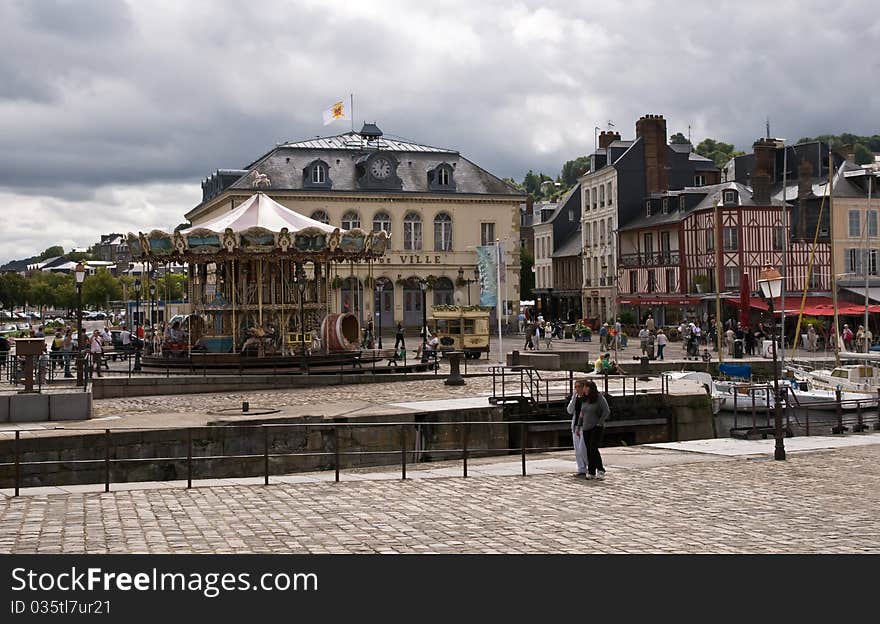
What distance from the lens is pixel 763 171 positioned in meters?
64.3

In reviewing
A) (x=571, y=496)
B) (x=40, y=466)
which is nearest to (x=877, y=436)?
(x=571, y=496)

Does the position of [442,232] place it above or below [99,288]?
above

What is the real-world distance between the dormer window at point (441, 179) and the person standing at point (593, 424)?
165 feet

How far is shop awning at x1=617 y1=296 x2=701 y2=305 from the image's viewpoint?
6265 cm

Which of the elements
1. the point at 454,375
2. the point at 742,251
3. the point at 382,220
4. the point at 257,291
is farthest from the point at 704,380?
the point at 382,220

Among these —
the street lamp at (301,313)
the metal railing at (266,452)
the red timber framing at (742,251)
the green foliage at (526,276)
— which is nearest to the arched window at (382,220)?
the red timber framing at (742,251)

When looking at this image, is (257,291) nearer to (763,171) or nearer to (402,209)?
(402,209)

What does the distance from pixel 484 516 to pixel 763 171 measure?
56.0 metres

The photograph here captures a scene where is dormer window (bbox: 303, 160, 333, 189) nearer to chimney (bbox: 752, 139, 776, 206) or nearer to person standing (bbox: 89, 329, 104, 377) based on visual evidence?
chimney (bbox: 752, 139, 776, 206)

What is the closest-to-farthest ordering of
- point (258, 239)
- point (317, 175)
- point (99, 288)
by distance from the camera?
point (258, 239)
point (317, 175)
point (99, 288)

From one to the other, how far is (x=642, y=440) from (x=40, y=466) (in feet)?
51.3

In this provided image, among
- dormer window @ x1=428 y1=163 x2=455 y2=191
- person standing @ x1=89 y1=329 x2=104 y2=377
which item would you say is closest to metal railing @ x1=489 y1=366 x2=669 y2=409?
person standing @ x1=89 y1=329 x2=104 y2=377

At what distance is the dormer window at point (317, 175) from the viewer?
207 feet

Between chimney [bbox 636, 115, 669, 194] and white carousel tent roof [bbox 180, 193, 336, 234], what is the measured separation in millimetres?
38705
